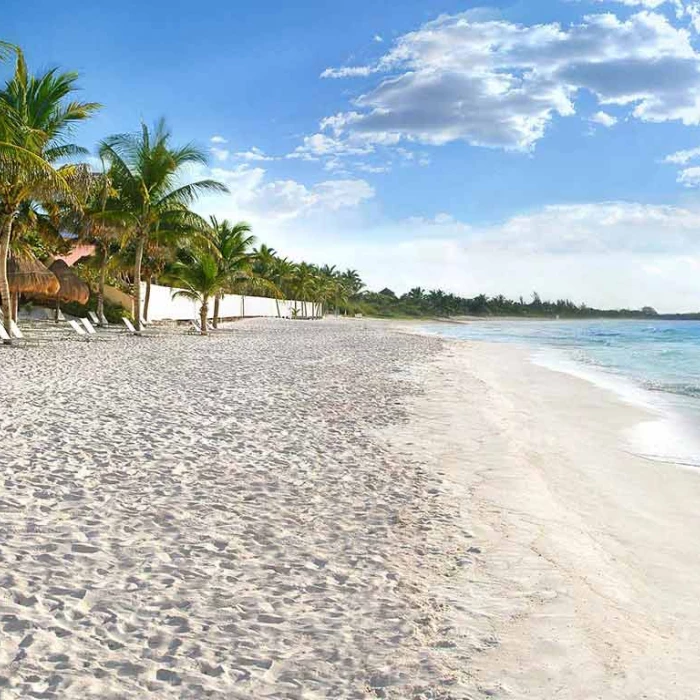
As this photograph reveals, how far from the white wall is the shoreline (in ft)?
91.9

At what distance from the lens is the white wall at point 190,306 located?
112 ft

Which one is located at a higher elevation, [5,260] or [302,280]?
[302,280]

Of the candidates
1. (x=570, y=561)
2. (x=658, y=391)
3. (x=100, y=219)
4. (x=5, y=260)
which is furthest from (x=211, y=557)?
(x=100, y=219)

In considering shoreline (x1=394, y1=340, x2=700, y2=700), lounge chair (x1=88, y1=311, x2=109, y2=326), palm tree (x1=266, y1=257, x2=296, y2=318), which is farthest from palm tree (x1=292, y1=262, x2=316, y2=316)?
shoreline (x1=394, y1=340, x2=700, y2=700)

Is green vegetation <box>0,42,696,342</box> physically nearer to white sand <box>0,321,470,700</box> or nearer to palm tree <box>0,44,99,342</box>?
palm tree <box>0,44,99,342</box>

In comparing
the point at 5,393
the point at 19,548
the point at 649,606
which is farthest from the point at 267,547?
the point at 5,393

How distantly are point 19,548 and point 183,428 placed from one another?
3408 mm

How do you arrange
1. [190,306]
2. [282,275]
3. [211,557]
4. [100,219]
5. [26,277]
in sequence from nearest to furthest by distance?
[211,557] < [100,219] < [26,277] < [190,306] < [282,275]

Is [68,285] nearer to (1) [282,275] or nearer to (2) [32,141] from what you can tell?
(2) [32,141]

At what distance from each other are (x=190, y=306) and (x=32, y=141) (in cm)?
2399

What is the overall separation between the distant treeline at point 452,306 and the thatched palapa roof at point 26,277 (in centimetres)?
8141

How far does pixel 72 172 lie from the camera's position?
1812cm

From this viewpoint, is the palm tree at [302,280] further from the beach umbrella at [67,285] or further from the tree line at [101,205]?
the beach umbrella at [67,285]

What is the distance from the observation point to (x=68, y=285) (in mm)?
27656
